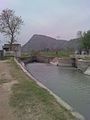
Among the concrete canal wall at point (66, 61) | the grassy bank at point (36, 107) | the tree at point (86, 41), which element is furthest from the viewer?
the tree at point (86, 41)

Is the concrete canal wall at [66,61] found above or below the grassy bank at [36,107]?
below

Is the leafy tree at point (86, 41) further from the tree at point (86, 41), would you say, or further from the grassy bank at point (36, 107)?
the grassy bank at point (36, 107)

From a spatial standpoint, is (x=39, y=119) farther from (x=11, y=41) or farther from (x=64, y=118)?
(x=11, y=41)

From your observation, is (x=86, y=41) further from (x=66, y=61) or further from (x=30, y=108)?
(x=30, y=108)

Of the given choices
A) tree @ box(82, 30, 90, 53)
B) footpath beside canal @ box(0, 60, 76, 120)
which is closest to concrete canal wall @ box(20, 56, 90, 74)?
tree @ box(82, 30, 90, 53)

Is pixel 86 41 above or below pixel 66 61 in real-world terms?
above

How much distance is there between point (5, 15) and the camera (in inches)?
2916

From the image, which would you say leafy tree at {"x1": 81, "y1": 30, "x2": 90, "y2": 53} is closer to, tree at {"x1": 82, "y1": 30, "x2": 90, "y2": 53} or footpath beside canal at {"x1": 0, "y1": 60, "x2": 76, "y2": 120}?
tree at {"x1": 82, "y1": 30, "x2": 90, "y2": 53}

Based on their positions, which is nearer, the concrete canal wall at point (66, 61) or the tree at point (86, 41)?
the concrete canal wall at point (66, 61)

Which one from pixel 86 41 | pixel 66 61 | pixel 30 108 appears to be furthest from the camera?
pixel 86 41

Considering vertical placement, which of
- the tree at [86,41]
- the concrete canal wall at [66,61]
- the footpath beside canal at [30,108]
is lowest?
the concrete canal wall at [66,61]

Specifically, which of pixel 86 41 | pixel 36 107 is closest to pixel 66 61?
pixel 86 41

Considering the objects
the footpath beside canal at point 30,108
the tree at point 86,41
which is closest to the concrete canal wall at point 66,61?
the tree at point 86,41

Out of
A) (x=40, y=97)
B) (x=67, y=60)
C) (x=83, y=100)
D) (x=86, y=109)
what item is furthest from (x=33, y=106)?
(x=67, y=60)
